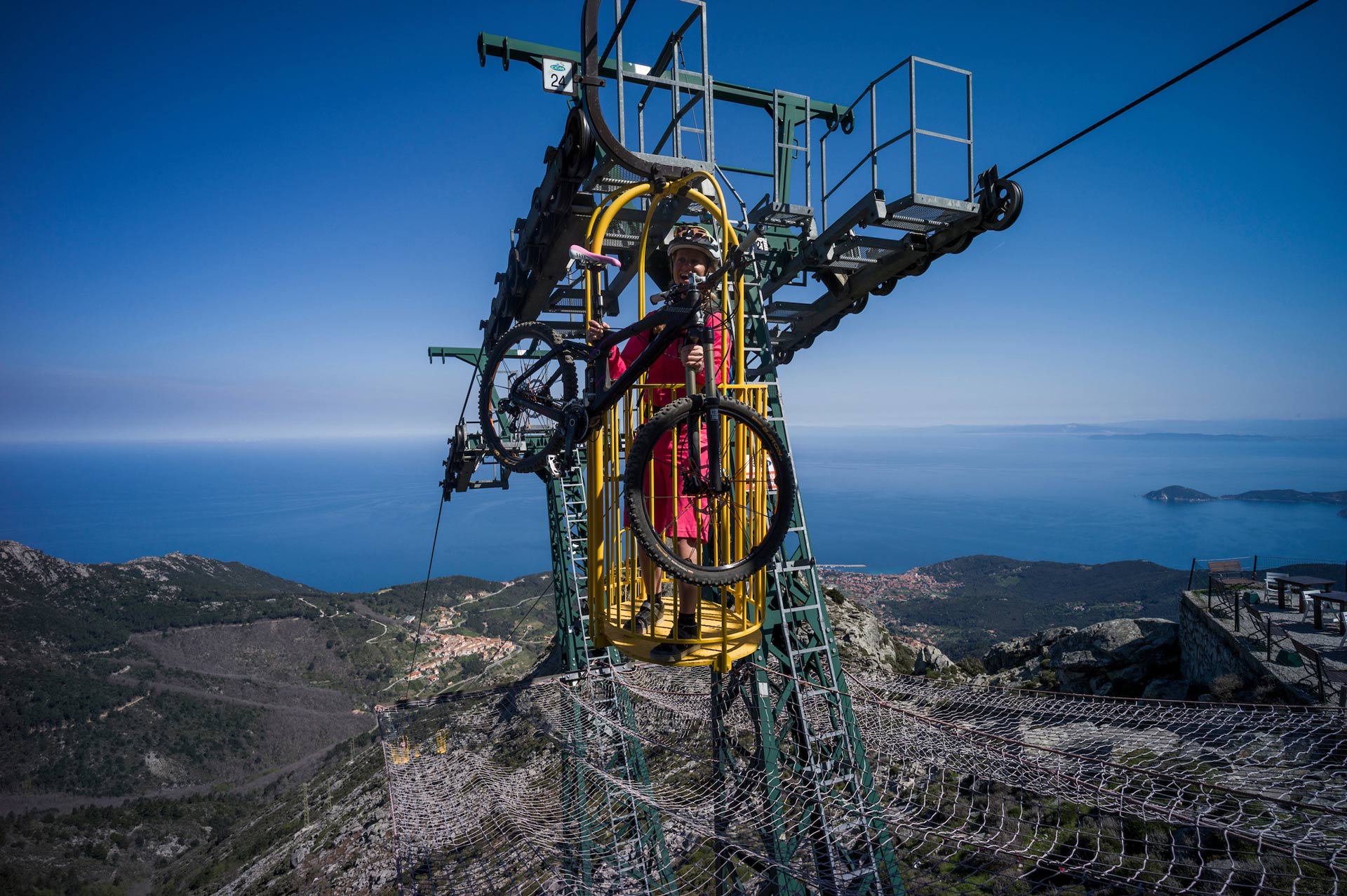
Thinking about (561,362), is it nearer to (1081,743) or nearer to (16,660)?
(1081,743)

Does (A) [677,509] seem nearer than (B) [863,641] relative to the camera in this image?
Yes

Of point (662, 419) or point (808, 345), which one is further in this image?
point (808, 345)

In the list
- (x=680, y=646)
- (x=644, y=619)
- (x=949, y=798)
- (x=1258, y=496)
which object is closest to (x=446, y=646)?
(x=949, y=798)

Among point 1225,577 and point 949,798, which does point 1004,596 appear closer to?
point 1225,577

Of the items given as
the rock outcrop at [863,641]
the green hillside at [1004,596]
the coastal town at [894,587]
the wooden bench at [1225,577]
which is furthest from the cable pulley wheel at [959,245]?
the coastal town at [894,587]

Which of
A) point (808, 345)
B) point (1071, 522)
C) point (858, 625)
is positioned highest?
point (808, 345)

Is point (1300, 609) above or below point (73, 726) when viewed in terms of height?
above

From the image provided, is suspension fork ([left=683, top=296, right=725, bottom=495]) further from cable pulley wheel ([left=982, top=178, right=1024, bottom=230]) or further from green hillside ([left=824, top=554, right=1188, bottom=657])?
green hillside ([left=824, top=554, right=1188, bottom=657])

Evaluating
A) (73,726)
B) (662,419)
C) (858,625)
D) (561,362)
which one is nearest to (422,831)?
(561,362)
